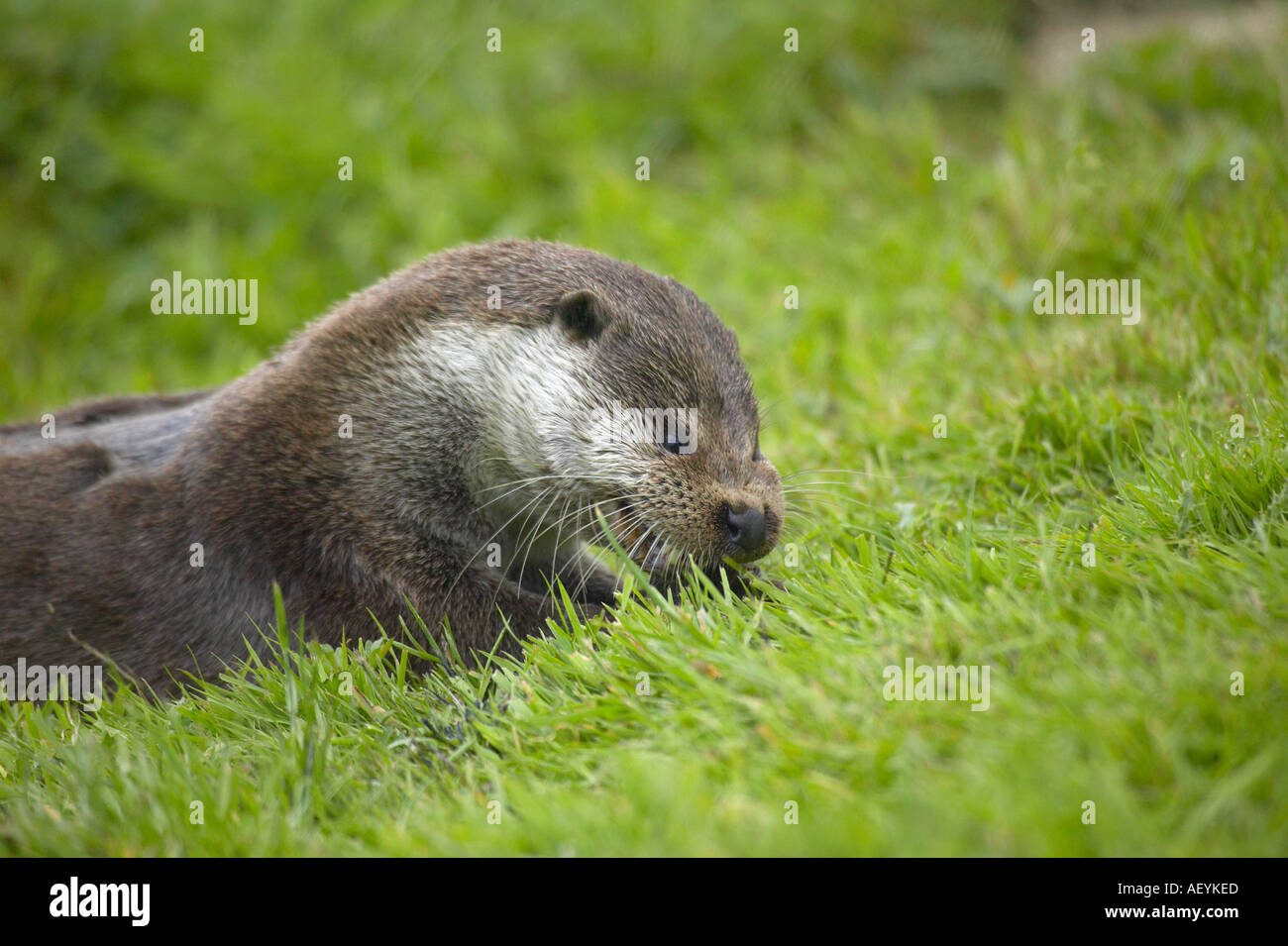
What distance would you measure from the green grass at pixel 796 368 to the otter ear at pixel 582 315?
1012mm

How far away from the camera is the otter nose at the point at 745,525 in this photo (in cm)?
354

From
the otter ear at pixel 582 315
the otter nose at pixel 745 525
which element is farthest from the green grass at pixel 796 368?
the otter ear at pixel 582 315

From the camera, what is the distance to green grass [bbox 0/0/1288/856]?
2459 mm

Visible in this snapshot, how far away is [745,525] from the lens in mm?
3537

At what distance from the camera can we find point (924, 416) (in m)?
4.88

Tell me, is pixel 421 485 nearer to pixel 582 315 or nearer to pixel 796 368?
pixel 582 315

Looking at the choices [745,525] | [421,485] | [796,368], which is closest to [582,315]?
[421,485]

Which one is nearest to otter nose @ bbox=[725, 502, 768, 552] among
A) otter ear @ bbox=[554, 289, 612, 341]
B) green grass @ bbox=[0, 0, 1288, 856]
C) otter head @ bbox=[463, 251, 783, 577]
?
otter head @ bbox=[463, 251, 783, 577]

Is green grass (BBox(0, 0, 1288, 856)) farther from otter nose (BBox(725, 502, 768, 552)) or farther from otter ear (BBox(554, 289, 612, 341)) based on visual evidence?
otter ear (BBox(554, 289, 612, 341))

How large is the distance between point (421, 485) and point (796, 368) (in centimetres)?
255

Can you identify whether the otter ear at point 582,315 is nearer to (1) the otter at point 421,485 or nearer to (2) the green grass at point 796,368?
(1) the otter at point 421,485
